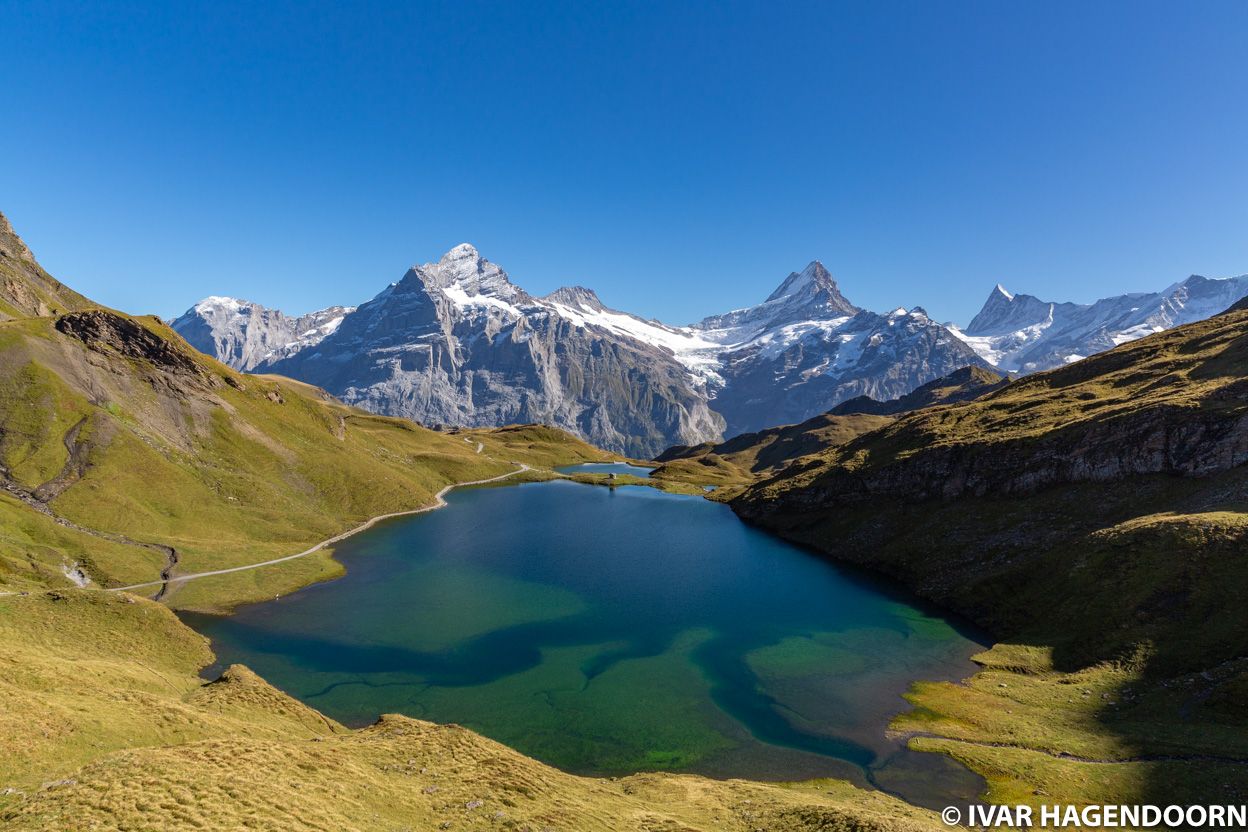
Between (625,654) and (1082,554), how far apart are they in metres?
63.6

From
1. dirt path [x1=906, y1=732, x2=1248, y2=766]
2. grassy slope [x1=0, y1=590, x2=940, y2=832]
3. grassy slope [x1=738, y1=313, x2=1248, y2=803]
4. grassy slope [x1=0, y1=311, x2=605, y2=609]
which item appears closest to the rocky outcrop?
grassy slope [x1=0, y1=311, x2=605, y2=609]

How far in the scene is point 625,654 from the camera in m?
68.6

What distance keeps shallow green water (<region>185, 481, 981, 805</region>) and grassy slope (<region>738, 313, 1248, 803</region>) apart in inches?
276

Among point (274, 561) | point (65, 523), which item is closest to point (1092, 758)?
point (274, 561)

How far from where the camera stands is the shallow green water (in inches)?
1954

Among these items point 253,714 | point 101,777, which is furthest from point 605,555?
point 101,777

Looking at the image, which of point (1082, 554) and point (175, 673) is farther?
point (1082, 554)

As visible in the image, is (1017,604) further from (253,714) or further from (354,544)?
(354,544)

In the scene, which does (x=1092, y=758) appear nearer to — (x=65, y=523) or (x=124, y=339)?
(x=65, y=523)

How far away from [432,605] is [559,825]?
60.2 metres

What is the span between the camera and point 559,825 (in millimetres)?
30203

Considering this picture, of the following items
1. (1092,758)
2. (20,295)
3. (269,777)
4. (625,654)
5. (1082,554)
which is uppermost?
(20,295)

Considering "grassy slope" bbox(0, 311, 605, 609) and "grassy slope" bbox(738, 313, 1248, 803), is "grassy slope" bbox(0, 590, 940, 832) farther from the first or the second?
"grassy slope" bbox(0, 311, 605, 609)

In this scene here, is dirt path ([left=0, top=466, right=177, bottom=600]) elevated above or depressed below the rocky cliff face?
below
